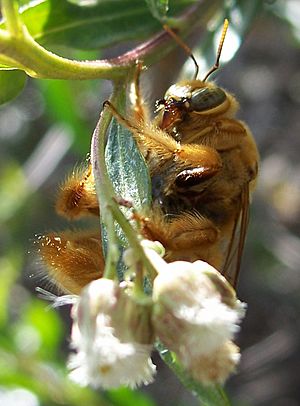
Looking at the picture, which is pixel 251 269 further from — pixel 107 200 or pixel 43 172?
pixel 107 200

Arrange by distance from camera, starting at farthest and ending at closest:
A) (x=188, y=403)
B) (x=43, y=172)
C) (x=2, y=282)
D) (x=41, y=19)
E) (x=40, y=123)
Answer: (x=40, y=123)
(x=43, y=172)
(x=188, y=403)
(x=2, y=282)
(x=41, y=19)

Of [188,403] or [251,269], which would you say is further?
[251,269]

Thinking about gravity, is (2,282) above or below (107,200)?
below

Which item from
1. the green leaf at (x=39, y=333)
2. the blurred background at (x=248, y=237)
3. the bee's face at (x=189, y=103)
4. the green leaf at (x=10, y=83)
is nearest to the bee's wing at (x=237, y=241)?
the bee's face at (x=189, y=103)

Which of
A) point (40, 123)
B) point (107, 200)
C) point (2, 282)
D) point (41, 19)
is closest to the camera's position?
point (107, 200)

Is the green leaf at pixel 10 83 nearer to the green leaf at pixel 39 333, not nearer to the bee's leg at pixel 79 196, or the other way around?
the bee's leg at pixel 79 196

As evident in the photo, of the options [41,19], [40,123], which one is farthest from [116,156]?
[40,123]

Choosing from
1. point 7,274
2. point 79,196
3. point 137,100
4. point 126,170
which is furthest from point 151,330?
point 7,274

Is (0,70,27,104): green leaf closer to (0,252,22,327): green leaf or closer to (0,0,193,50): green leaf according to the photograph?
(0,0,193,50): green leaf
